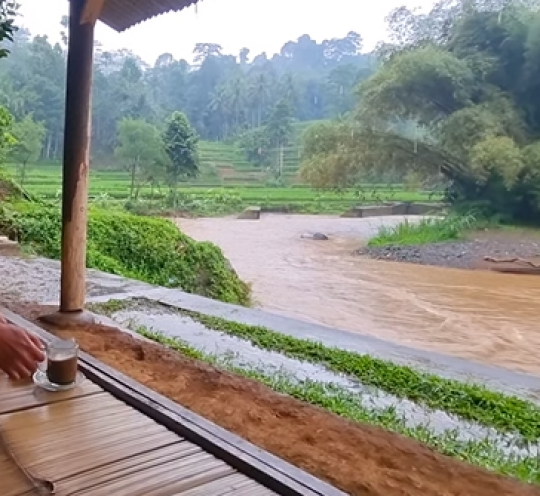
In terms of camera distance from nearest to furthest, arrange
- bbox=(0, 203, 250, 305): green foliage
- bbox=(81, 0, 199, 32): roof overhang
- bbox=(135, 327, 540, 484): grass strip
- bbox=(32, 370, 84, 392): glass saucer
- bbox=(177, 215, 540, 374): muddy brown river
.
Result: bbox=(32, 370, 84, 392): glass saucer
bbox=(135, 327, 540, 484): grass strip
bbox=(81, 0, 199, 32): roof overhang
bbox=(177, 215, 540, 374): muddy brown river
bbox=(0, 203, 250, 305): green foliage

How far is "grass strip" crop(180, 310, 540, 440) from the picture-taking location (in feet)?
7.02

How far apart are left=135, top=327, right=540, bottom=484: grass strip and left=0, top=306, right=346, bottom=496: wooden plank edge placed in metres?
0.95

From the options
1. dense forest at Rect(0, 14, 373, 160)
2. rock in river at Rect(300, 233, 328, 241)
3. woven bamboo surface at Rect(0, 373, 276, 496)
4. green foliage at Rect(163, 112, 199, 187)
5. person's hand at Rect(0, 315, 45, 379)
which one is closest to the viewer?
woven bamboo surface at Rect(0, 373, 276, 496)

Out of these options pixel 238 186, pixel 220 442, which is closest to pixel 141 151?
pixel 238 186

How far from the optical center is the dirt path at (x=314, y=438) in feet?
4.88

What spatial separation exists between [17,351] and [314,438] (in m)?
0.92

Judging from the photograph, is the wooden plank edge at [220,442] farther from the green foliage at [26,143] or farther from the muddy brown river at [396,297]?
the green foliage at [26,143]

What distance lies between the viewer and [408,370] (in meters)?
2.61

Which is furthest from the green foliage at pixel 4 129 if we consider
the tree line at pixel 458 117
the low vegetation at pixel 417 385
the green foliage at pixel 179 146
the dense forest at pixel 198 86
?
the green foliage at pixel 179 146

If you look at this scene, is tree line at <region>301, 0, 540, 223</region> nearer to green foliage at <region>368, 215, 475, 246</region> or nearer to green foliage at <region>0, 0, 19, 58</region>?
green foliage at <region>368, 215, 475, 246</region>

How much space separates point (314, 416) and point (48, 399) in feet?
3.27

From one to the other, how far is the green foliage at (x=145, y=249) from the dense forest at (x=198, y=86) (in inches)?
330

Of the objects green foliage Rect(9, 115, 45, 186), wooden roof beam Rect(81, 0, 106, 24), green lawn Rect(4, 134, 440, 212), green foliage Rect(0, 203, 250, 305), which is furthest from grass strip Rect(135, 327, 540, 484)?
green lawn Rect(4, 134, 440, 212)

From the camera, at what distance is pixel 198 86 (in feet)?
89.7
